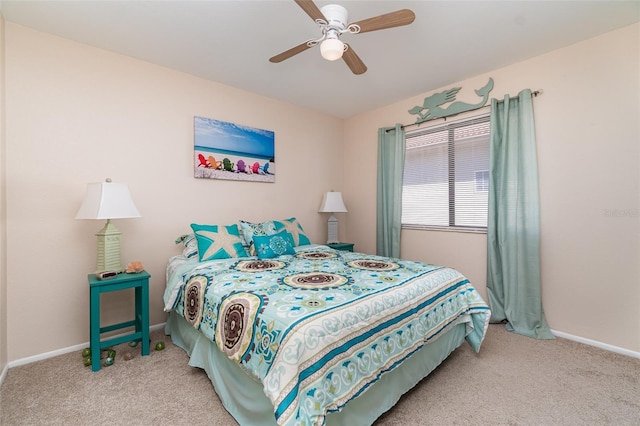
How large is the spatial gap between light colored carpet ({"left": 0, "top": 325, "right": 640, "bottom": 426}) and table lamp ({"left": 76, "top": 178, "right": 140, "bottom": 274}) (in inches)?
30.0

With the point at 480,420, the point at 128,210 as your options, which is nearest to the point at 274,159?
the point at 128,210

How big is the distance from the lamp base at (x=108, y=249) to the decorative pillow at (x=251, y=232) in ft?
3.38

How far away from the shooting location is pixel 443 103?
327 cm

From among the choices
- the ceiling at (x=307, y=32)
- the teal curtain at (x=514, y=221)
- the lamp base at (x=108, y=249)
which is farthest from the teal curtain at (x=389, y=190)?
the lamp base at (x=108, y=249)

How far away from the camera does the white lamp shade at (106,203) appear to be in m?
2.05

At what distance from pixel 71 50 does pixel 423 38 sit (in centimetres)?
286

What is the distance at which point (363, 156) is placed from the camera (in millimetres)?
4176

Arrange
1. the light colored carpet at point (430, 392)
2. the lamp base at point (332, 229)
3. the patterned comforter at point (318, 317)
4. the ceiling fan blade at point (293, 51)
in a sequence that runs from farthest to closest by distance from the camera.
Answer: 1. the lamp base at point (332, 229)
2. the ceiling fan blade at point (293, 51)
3. the light colored carpet at point (430, 392)
4. the patterned comforter at point (318, 317)

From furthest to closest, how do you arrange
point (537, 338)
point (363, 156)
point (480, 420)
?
point (363, 156)
point (537, 338)
point (480, 420)

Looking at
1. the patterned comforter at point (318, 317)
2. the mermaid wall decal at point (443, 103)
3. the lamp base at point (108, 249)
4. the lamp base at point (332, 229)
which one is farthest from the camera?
the lamp base at point (332, 229)

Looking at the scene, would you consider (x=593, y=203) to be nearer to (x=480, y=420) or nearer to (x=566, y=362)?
(x=566, y=362)

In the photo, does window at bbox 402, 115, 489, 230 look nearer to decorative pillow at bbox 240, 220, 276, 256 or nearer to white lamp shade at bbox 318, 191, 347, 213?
white lamp shade at bbox 318, 191, 347, 213

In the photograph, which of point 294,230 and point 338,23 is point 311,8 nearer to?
point 338,23

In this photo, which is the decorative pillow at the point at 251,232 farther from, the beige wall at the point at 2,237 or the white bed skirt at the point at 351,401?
the beige wall at the point at 2,237
